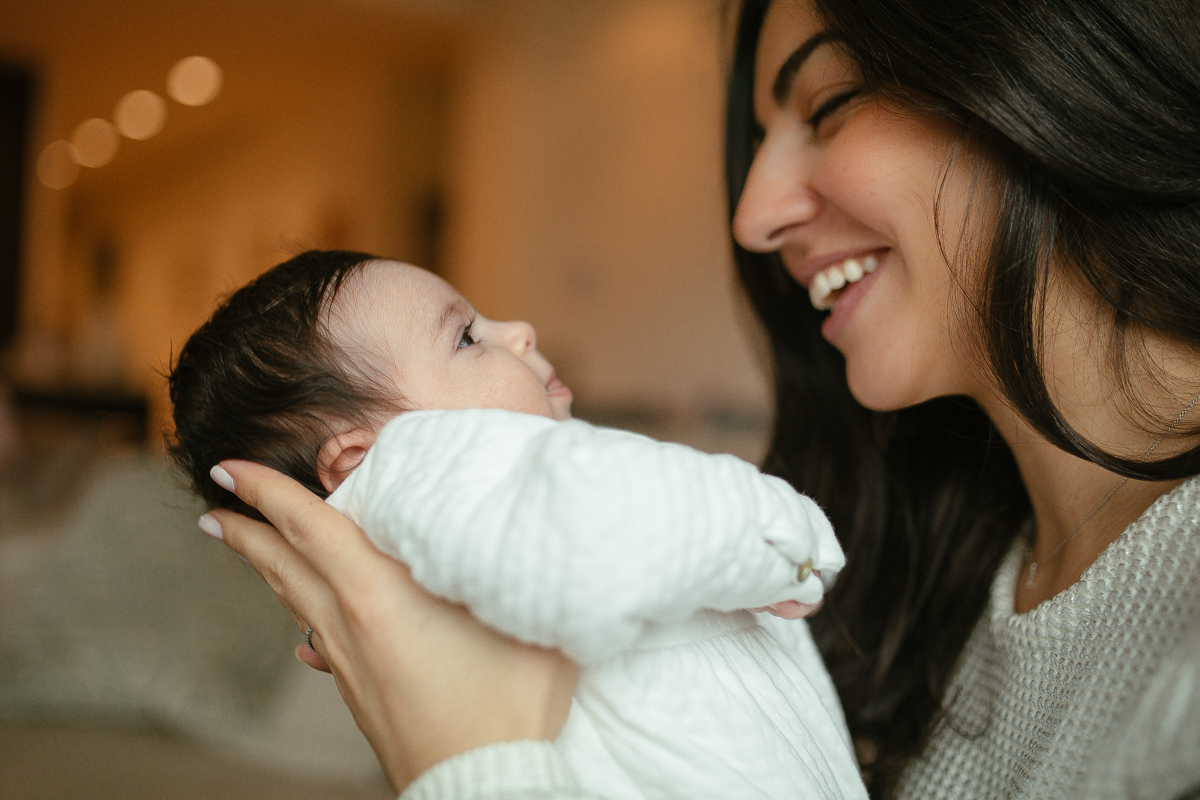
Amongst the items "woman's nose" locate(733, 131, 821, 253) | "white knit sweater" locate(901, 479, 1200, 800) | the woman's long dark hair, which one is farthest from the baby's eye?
"white knit sweater" locate(901, 479, 1200, 800)

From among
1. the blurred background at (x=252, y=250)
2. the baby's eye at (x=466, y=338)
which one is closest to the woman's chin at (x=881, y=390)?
the blurred background at (x=252, y=250)

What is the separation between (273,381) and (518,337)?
0.28 m

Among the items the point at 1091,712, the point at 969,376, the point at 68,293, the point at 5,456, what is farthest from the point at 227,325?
the point at 68,293

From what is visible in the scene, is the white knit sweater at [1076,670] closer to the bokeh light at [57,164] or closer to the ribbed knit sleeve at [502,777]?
the ribbed knit sleeve at [502,777]

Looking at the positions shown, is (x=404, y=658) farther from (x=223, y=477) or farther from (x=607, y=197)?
(x=607, y=197)

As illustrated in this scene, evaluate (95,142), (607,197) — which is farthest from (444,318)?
(95,142)

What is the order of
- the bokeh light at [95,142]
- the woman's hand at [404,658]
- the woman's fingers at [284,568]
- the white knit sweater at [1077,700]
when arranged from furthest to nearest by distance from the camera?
the bokeh light at [95,142] → the woman's fingers at [284,568] → the woman's hand at [404,658] → the white knit sweater at [1077,700]

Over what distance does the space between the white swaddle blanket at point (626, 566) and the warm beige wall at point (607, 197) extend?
2758 millimetres

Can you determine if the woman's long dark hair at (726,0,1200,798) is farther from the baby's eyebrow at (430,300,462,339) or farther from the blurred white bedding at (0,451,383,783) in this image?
the blurred white bedding at (0,451,383,783)

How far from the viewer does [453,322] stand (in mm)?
882

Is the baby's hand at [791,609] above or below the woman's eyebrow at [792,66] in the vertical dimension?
below

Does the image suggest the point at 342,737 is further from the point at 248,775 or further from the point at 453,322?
the point at 453,322

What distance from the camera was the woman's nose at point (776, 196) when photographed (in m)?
0.99

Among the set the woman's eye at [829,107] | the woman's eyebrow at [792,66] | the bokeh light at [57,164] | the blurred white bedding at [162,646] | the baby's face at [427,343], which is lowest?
the blurred white bedding at [162,646]
